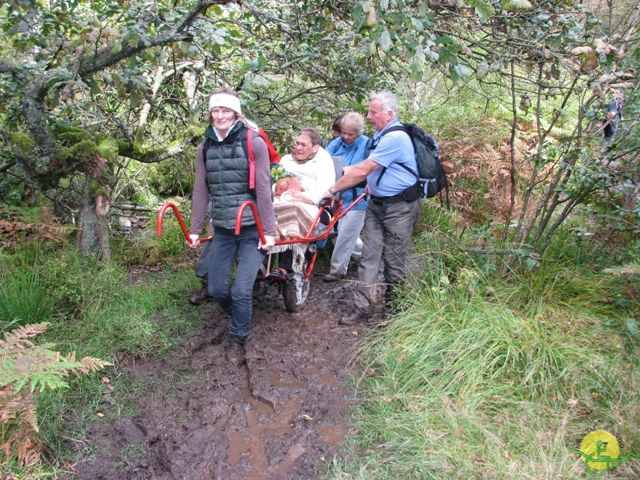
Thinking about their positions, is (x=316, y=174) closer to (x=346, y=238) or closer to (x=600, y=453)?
(x=346, y=238)

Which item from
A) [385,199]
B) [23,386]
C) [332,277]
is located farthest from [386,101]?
[23,386]

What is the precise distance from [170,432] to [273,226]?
5.91 ft

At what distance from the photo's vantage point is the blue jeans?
446cm

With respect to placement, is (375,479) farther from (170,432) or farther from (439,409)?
(170,432)

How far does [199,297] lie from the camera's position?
5410 millimetres

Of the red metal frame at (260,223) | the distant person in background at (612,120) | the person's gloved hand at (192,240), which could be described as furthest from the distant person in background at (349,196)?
the distant person in background at (612,120)

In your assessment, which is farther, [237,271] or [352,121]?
[352,121]

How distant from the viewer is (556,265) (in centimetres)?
500

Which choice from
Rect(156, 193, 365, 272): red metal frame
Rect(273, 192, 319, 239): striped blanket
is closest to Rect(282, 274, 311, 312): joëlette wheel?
Rect(156, 193, 365, 272): red metal frame

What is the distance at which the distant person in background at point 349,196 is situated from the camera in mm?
6199

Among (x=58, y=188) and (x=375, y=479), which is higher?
(x=58, y=188)

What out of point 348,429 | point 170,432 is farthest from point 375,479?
point 170,432

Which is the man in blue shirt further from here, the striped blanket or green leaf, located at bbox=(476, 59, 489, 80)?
green leaf, located at bbox=(476, 59, 489, 80)

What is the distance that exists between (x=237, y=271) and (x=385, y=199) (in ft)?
5.09
